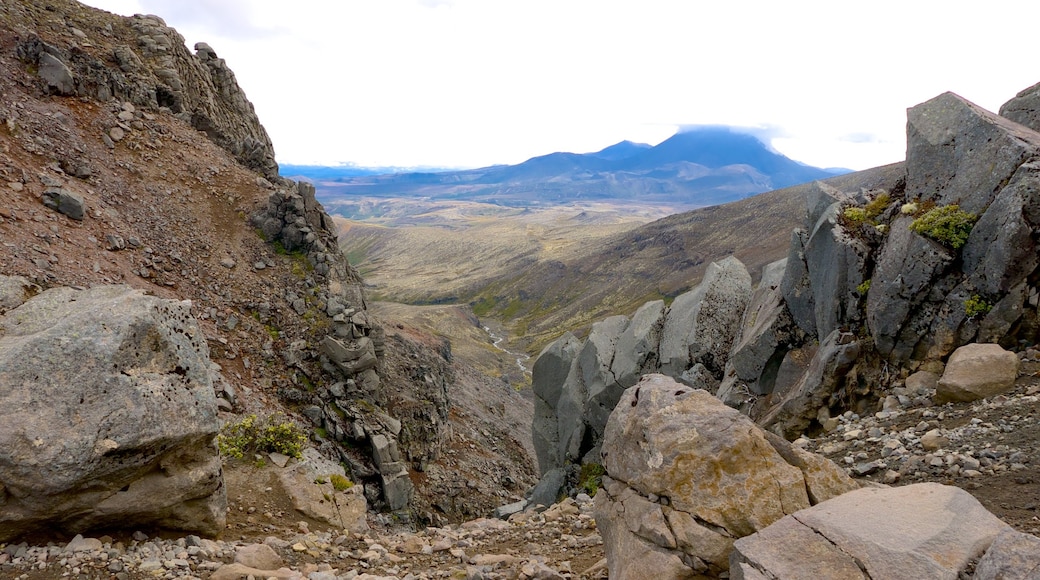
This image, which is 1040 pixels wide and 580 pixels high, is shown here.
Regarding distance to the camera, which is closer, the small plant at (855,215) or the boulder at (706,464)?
the boulder at (706,464)

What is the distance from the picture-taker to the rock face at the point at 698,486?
993 cm

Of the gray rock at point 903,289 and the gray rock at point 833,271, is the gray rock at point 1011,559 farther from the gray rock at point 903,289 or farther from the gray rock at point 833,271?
the gray rock at point 833,271

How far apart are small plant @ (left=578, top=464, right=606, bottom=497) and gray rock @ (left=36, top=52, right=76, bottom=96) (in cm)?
4456

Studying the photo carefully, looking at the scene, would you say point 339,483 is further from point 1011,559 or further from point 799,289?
point 799,289

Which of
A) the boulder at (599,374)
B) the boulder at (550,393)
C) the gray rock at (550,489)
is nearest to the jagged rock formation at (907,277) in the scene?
the boulder at (599,374)

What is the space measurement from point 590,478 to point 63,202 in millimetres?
35093

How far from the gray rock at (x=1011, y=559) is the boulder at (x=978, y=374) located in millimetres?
9553

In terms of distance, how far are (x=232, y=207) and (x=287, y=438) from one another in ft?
84.5

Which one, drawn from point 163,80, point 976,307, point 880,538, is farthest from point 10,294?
point 163,80

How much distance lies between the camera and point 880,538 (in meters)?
8.05

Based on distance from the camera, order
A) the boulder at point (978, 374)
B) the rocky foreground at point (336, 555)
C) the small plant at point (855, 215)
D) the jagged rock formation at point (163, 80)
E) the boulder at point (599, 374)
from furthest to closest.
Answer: the jagged rock formation at point (163, 80), the boulder at point (599, 374), the small plant at point (855, 215), the boulder at point (978, 374), the rocky foreground at point (336, 555)

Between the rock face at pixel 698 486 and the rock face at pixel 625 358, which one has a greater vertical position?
the rock face at pixel 698 486

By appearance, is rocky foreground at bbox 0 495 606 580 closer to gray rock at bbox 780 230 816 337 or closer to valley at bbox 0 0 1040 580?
valley at bbox 0 0 1040 580

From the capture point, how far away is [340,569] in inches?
516
